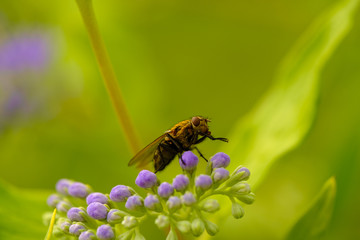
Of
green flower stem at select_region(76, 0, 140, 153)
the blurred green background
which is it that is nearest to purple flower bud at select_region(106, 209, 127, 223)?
green flower stem at select_region(76, 0, 140, 153)

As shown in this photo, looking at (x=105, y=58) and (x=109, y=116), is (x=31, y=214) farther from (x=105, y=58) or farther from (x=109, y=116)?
(x=109, y=116)

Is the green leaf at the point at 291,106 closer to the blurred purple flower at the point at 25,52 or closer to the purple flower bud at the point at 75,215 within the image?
the purple flower bud at the point at 75,215

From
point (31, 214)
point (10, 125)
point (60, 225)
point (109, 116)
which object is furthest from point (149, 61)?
point (60, 225)

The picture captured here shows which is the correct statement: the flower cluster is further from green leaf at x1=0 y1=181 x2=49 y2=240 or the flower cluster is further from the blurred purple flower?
the blurred purple flower

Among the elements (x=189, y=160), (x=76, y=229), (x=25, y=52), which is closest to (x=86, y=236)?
(x=76, y=229)

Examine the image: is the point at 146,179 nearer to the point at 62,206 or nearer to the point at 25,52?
the point at 62,206

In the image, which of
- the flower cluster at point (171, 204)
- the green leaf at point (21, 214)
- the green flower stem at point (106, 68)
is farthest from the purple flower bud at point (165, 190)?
the green leaf at point (21, 214)
